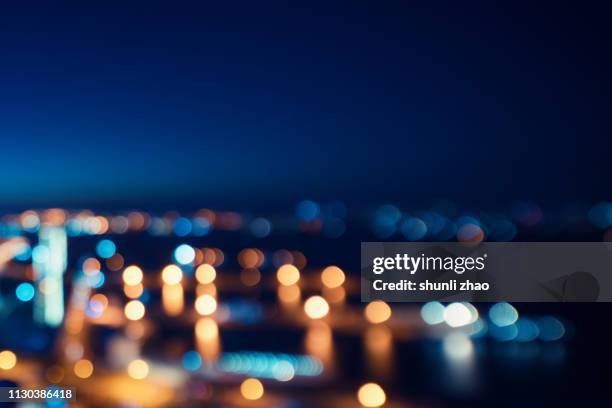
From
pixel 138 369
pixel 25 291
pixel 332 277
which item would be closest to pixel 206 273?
pixel 332 277

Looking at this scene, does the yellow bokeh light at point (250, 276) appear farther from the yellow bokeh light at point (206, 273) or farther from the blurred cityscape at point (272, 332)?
the yellow bokeh light at point (206, 273)

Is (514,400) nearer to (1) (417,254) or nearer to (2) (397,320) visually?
(1) (417,254)

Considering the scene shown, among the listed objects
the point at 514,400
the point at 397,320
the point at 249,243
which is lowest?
the point at 514,400

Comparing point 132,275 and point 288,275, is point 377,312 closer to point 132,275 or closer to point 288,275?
point 288,275

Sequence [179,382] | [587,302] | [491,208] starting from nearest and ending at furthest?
[179,382], [587,302], [491,208]

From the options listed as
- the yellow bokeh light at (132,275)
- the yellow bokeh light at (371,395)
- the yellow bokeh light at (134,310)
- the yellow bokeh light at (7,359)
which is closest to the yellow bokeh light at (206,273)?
the yellow bokeh light at (132,275)

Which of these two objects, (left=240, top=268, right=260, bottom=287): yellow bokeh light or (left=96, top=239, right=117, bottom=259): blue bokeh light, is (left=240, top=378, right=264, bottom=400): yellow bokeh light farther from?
(left=96, top=239, right=117, bottom=259): blue bokeh light

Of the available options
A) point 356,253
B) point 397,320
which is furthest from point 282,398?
point 356,253

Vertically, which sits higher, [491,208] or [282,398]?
[491,208]
